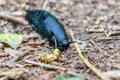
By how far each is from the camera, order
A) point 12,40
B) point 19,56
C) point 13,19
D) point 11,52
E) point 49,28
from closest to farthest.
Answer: point 19,56, point 11,52, point 12,40, point 49,28, point 13,19

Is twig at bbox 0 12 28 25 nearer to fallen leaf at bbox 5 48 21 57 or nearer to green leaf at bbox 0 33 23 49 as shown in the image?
green leaf at bbox 0 33 23 49

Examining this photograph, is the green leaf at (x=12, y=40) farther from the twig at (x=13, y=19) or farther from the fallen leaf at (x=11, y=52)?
the twig at (x=13, y=19)

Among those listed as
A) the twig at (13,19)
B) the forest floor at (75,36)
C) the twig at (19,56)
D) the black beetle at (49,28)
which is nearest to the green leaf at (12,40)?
the forest floor at (75,36)

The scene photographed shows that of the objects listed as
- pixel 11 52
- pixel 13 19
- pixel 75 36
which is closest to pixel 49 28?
pixel 75 36

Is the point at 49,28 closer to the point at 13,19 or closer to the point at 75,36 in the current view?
Result: the point at 75,36

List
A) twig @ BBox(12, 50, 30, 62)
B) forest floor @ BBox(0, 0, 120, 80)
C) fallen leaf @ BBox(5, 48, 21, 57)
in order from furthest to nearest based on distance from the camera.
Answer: fallen leaf @ BBox(5, 48, 21, 57), twig @ BBox(12, 50, 30, 62), forest floor @ BBox(0, 0, 120, 80)

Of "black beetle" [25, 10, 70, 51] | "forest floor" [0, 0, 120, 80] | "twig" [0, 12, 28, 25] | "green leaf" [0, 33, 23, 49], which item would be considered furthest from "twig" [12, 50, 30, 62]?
"twig" [0, 12, 28, 25]

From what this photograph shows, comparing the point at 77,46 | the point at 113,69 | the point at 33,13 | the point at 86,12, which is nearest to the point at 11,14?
the point at 33,13
